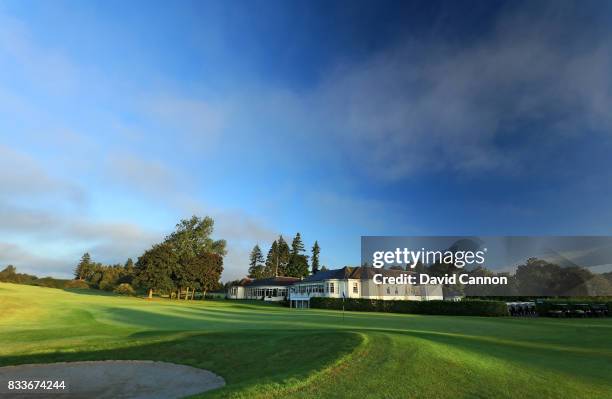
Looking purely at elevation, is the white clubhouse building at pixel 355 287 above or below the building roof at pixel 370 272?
below

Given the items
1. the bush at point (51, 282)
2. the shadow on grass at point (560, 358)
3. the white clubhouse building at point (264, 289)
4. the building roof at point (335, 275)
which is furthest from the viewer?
the bush at point (51, 282)

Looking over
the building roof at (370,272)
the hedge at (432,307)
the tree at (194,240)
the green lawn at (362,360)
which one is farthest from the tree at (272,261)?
the green lawn at (362,360)

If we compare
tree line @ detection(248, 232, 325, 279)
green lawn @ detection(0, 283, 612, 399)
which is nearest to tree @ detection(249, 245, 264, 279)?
tree line @ detection(248, 232, 325, 279)

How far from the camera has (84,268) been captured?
502ft

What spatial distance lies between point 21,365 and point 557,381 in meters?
15.8

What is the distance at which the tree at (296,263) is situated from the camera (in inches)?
4941

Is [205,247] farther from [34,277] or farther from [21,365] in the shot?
[21,365]

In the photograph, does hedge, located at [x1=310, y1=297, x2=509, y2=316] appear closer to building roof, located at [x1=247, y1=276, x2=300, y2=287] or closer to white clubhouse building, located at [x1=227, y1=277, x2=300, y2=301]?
white clubhouse building, located at [x1=227, y1=277, x2=300, y2=301]

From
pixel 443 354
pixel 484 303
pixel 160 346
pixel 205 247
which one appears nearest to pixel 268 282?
pixel 205 247

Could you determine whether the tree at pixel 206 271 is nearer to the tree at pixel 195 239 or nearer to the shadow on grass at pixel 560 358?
the tree at pixel 195 239

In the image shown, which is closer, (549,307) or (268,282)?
(549,307)

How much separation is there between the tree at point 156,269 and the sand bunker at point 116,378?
6729 cm

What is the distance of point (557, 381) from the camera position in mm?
9008

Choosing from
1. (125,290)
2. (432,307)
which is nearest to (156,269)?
(125,290)
